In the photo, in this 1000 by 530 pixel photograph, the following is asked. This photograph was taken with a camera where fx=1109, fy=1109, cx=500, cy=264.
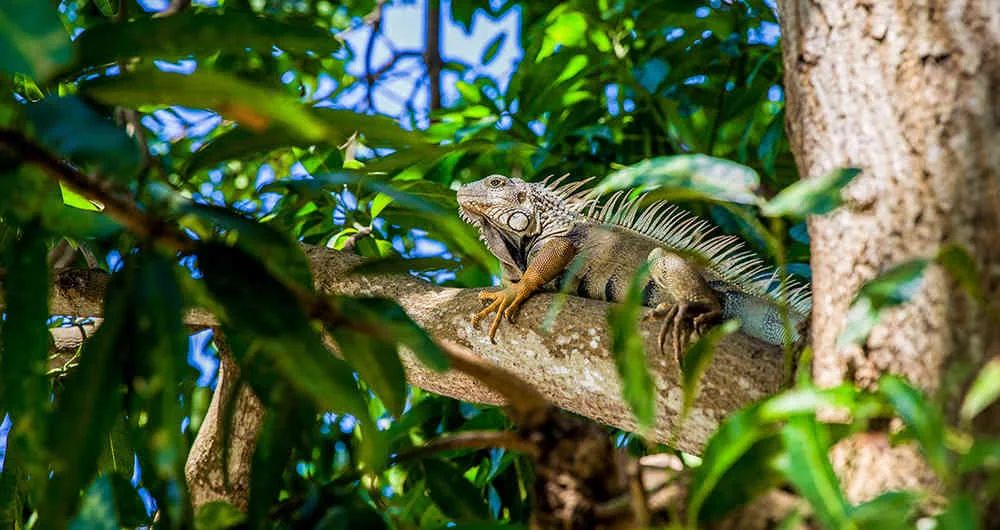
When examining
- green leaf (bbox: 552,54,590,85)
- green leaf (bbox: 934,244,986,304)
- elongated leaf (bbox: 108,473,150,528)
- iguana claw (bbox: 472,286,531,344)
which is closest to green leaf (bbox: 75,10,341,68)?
elongated leaf (bbox: 108,473,150,528)

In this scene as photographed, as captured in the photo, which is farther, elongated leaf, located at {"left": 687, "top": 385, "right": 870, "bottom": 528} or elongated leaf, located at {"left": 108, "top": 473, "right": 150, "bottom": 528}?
elongated leaf, located at {"left": 108, "top": 473, "right": 150, "bottom": 528}

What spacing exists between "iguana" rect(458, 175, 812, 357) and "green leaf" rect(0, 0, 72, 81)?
53.2 inches

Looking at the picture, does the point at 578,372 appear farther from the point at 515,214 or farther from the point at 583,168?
the point at 583,168

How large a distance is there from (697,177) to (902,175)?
0.34 m

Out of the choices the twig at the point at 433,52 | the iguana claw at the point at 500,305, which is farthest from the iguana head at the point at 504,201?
the twig at the point at 433,52

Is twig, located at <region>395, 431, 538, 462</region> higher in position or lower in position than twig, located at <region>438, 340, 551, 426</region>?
lower

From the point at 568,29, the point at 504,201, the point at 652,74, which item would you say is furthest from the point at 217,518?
the point at 568,29

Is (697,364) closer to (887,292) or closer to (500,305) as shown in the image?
(887,292)

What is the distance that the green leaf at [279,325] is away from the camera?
1.22 m

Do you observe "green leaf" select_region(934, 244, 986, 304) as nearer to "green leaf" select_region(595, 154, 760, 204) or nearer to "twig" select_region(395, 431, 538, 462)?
"green leaf" select_region(595, 154, 760, 204)

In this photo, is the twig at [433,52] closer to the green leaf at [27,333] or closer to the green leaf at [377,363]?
the green leaf at [377,363]

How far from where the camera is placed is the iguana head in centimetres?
378

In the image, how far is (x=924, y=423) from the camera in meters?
1.07

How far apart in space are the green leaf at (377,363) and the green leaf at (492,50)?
11.1 ft
